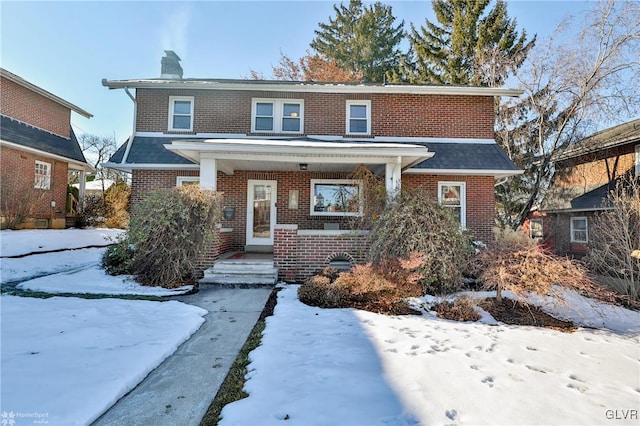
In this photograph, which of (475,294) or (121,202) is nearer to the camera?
(475,294)

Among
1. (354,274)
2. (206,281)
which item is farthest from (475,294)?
(206,281)

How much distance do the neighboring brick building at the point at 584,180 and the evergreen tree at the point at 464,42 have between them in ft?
17.7

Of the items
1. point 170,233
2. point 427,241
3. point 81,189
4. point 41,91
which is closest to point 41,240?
point 81,189

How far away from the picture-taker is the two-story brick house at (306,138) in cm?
993

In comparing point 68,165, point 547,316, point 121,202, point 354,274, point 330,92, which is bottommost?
point 547,316

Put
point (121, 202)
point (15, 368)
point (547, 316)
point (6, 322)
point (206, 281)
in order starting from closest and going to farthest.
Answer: point (15, 368), point (6, 322), point (547, 316), point (206, 281), point (121, 202)

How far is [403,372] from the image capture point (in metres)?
3.17

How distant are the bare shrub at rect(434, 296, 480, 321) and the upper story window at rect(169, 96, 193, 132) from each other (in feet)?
31.6

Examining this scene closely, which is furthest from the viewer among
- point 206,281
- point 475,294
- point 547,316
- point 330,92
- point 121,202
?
point 121,202

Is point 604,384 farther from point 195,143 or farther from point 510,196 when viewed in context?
point 510,196

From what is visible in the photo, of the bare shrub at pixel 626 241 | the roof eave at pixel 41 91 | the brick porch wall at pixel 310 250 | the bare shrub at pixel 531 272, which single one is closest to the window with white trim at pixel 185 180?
the brick porch wall at pixel 310 250

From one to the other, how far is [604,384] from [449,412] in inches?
74.2

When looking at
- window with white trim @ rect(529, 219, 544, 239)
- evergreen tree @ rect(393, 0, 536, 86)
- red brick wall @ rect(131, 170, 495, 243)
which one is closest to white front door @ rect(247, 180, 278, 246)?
red brick wall @ rect(131, 170, 495, 243)

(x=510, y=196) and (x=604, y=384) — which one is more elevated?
(x=510, y=196)
